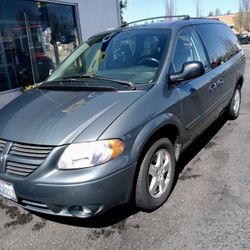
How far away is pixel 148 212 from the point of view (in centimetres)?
321

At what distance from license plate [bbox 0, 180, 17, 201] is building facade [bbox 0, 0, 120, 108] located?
5.07 meters

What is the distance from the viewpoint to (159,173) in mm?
3260

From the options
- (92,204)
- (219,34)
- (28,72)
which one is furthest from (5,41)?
(92,204)

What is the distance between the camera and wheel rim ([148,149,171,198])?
316 centimetres

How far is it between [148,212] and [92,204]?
80cm

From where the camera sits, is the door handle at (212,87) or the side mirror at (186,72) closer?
the side mirror at (186,72)

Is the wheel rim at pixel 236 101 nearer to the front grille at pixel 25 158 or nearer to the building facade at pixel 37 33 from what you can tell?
the front grille at pixel 25 158

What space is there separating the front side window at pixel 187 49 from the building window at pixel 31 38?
515cm

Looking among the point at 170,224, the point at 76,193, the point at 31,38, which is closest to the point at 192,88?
the point at 170,224

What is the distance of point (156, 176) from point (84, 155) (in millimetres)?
942

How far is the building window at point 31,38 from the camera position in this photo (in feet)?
25.7

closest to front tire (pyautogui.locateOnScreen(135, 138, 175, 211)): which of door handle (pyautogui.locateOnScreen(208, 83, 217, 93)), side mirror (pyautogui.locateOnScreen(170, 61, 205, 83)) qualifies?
side mirror (pyautogui.locateOnScreen(170, 61, 205, 83))

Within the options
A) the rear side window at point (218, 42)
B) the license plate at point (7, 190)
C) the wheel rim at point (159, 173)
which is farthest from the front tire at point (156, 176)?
the rear side window at point (218, 42)

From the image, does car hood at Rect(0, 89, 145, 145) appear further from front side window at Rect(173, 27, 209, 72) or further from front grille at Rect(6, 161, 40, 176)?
front side window at Rect(173, 27, 209, 72)
